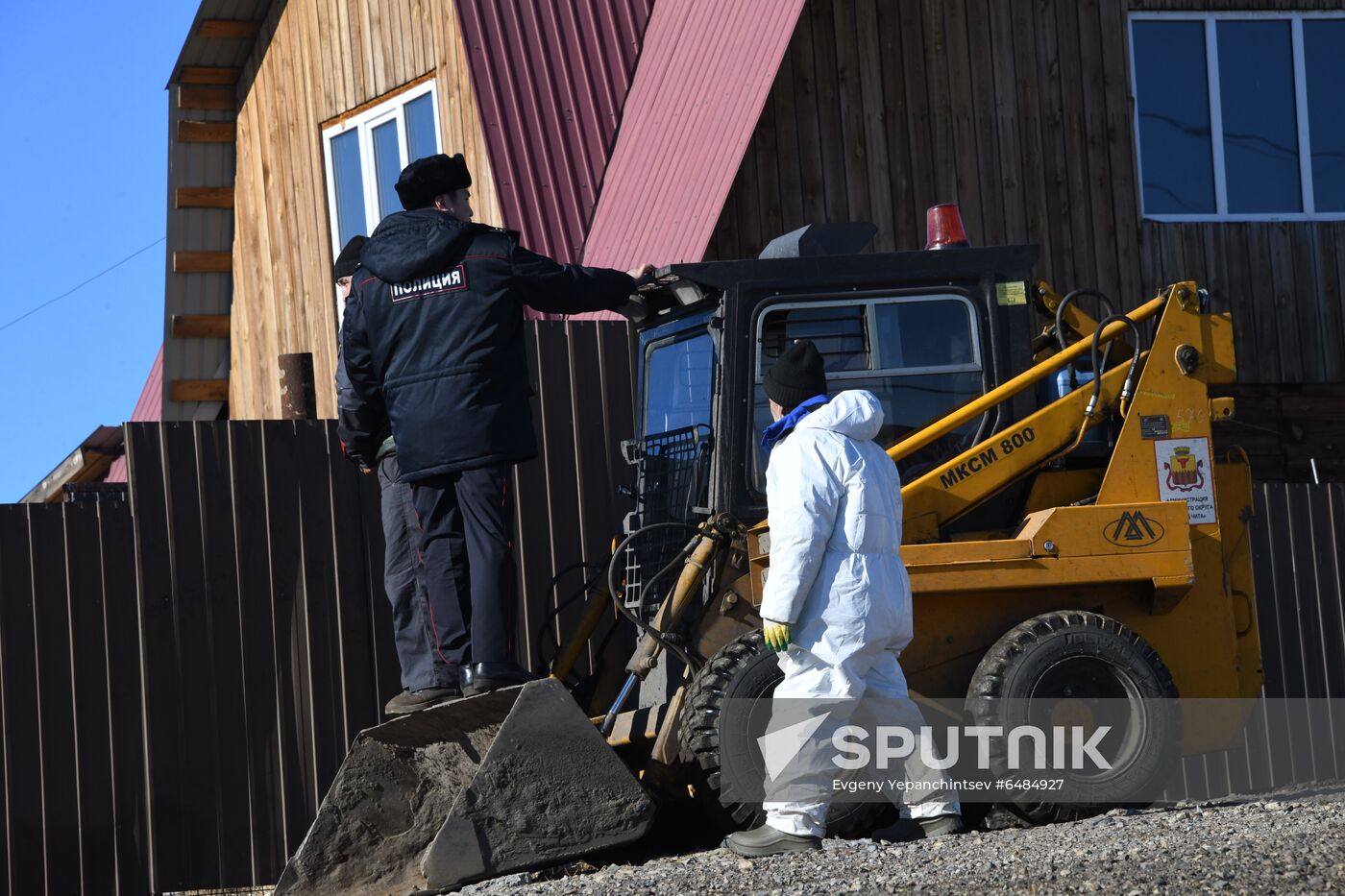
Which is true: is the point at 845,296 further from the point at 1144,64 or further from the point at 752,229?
the point at 1144,64

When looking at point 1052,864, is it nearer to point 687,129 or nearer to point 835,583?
point 835,583

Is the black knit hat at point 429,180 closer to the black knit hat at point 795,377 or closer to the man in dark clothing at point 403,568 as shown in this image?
the man in dark clothing at point 403,568

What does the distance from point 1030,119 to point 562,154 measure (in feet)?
11.3

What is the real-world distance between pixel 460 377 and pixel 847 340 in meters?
1.66

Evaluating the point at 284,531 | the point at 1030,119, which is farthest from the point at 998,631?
the point at 1030,119

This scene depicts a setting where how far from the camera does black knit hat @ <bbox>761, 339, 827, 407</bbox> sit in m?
5.98

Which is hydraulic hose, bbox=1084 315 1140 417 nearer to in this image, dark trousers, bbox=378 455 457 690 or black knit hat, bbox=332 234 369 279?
dark trousers, bbox=378 455 457 690

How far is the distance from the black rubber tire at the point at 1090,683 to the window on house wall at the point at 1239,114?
6223 millimetres

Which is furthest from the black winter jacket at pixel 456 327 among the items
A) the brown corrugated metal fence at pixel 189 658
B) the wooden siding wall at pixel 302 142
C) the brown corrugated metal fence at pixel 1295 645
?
the wooden siding wall at pixel 302 142

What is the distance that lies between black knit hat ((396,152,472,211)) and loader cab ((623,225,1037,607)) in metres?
0.93

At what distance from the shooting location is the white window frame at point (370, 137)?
42.3ft

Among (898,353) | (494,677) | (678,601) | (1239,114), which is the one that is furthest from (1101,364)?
(1239,114)

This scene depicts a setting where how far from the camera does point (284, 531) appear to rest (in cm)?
802

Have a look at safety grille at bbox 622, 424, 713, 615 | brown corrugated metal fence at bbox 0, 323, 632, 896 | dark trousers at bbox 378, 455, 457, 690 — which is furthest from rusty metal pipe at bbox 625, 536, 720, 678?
brown corrugated metal fence at bbox 0, 323, 632, 896
